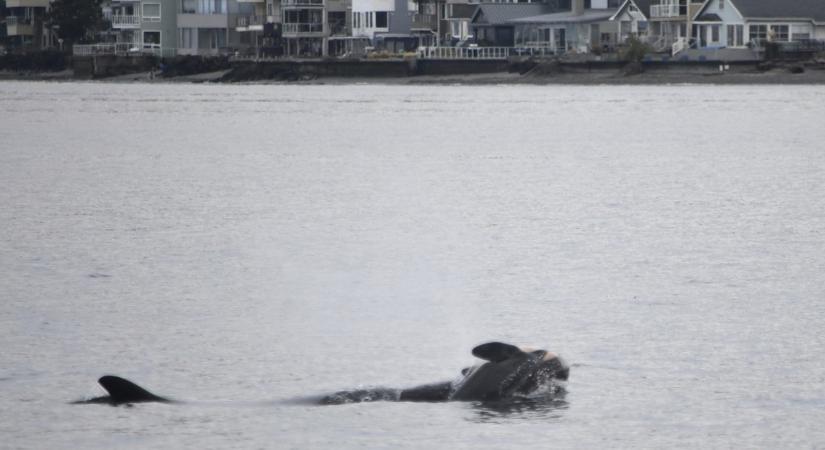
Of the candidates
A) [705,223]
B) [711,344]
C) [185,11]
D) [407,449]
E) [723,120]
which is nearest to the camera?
[407,449]

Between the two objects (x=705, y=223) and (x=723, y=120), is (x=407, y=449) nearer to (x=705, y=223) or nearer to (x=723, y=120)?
(x=705, y=223)

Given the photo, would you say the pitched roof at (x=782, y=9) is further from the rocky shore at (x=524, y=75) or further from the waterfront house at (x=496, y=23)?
the waterfront house at (x=496, y=23)

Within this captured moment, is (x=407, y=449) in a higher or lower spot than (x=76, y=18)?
lower

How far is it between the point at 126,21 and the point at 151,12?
443 cm

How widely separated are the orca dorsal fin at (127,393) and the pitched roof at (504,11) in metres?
124

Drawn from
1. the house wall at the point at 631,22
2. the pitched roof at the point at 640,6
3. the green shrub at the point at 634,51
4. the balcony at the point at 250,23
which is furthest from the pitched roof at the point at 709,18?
the balcony at the point at 250,23

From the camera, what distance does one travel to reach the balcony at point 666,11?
413 feet

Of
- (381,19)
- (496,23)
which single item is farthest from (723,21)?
(381,19)

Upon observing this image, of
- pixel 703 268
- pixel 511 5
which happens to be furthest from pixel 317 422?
pixel 511 5

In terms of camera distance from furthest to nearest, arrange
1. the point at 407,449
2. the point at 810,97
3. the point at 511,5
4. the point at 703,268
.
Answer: the point at 511,5 → the point at 810,97 → the point at 703,268 → the point at 407,449

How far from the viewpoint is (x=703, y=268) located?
87.8ft

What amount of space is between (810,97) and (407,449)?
100349 millimetres

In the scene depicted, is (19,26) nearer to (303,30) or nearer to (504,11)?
(303,30)

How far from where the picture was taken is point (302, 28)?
155250 mm
